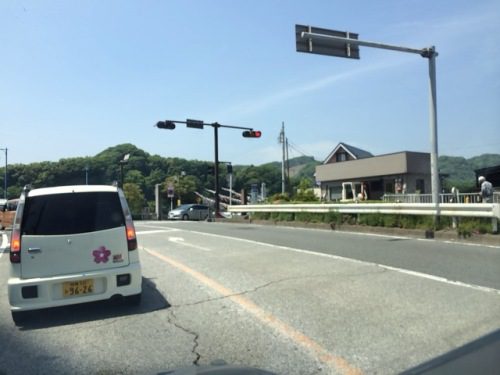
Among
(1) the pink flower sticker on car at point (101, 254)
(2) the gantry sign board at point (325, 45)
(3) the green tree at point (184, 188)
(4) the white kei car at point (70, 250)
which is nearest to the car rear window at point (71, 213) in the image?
(4) the white kei car at point (70, 250)

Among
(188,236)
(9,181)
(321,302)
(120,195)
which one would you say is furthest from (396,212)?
(9,181)

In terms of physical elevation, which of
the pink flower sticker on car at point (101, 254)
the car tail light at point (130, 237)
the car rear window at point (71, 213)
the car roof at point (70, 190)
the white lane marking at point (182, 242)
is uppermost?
the car roof at point (70, 190)

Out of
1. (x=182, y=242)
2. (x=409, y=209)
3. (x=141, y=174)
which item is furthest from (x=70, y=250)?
(x=141, y=174)

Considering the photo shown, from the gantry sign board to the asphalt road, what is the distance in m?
6.82

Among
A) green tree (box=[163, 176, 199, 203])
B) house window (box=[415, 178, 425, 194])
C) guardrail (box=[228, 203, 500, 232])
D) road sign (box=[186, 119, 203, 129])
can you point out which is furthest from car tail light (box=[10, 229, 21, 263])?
green tree (box=[163, 176, 199, 203])

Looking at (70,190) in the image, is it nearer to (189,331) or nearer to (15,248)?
(15,248)

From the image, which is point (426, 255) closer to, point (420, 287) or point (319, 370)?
point (420, 287)

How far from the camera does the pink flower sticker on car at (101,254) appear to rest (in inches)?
231

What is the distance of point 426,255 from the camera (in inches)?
386

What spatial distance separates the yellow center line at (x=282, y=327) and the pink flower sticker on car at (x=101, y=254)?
178 centimetres

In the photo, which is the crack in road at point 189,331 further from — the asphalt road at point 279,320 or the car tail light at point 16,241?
the car tail light at point 16,241

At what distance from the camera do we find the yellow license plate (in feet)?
18.5

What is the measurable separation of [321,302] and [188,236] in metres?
10.1

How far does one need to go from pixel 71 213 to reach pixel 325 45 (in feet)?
33.2
